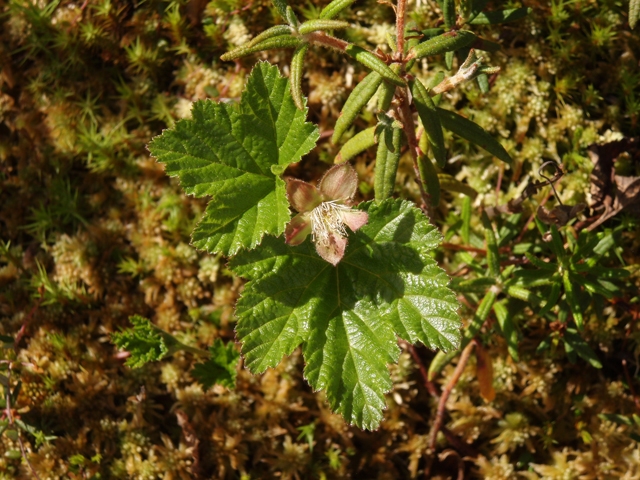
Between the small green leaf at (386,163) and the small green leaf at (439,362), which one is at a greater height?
the small green leaf at (386,163)

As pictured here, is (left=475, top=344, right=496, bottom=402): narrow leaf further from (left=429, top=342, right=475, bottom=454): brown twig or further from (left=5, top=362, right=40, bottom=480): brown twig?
(left=5, top=362, right=40, bottom=480): brown twig

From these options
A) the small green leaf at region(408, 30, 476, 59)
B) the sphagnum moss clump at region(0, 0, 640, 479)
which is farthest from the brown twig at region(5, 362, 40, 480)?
the small green leaf at region(408, 30, 476, 59)

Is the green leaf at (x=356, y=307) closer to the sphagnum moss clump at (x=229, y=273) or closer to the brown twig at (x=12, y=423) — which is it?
the sphagnum moss clump at (x=229, y=273)

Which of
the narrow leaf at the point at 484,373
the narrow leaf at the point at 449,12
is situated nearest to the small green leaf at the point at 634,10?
the narrow leaf at the point at 449,12

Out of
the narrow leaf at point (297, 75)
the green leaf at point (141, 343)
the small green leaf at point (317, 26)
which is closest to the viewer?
the small green leaf at point (317, 26)

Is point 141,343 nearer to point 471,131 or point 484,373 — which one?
point 484,373

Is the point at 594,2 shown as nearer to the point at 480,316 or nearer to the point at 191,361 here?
the point at 480,316


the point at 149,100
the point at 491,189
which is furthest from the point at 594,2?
the point at 149,100
